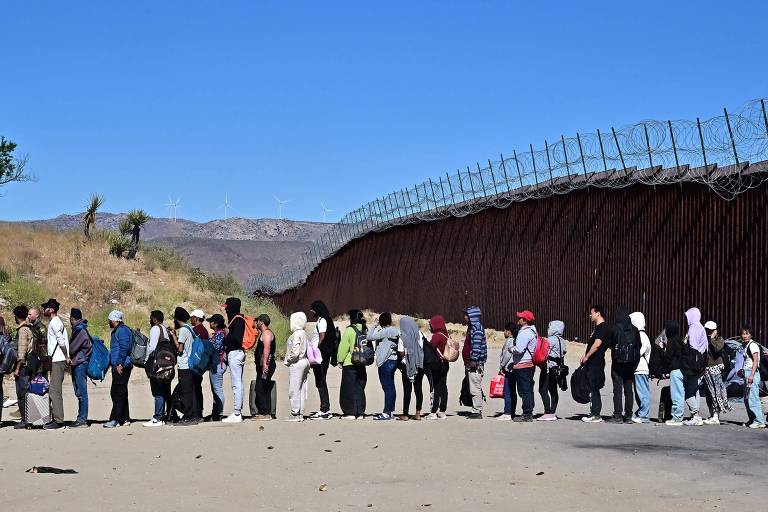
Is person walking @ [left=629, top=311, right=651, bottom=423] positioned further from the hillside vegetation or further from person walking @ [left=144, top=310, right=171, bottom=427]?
the hillside vegetation

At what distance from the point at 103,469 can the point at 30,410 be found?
3.74 m

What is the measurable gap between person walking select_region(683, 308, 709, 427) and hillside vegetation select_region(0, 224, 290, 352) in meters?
14.7

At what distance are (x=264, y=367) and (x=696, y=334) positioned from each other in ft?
19.4

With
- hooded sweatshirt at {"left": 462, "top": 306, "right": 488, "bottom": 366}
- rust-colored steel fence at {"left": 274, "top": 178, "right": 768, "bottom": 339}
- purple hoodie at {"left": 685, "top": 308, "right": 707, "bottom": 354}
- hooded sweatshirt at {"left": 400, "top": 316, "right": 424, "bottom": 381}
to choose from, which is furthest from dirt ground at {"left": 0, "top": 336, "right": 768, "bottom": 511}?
rust-colored steel fence at {"left": 274, "top": 178, "right": 768, "bottom": 339}

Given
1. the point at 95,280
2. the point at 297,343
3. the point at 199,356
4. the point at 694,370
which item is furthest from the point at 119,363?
the point at 95,280

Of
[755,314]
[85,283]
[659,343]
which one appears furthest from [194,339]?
[85,283]

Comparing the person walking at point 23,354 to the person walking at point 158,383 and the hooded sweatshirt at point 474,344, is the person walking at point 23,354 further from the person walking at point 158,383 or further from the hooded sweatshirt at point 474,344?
the hooded sweatshirt at point 474,344

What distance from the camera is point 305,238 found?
18462 centimetres

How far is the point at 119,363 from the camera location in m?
14.7

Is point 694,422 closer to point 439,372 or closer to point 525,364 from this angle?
point 525,364

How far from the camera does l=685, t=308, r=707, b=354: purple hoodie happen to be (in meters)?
14.9

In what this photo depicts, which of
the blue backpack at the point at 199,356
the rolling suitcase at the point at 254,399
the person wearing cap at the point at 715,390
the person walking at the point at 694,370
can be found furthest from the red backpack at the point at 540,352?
the blue backpack at the point at 199,356

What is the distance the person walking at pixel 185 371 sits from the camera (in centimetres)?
1490

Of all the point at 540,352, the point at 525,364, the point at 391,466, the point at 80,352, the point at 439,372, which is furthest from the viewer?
the point at 439,372
